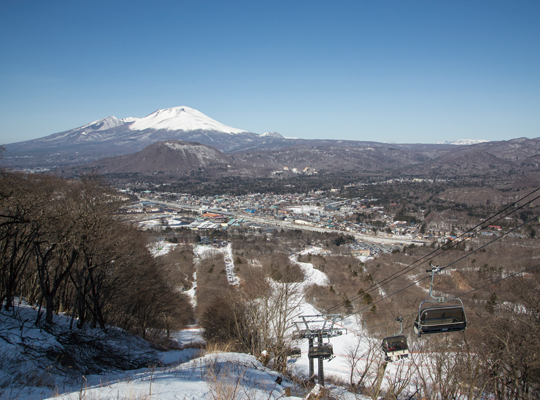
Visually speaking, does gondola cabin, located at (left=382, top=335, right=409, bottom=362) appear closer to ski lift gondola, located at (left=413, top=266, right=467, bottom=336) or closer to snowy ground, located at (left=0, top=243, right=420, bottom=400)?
ski lift gondola, located at (left=413, top=266, right=467, bottom=336)

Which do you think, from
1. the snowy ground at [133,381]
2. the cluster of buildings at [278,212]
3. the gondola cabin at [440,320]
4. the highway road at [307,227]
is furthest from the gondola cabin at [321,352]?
the highway road at [307,227]

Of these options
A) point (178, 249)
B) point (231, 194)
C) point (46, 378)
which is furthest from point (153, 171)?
point (46, 378)

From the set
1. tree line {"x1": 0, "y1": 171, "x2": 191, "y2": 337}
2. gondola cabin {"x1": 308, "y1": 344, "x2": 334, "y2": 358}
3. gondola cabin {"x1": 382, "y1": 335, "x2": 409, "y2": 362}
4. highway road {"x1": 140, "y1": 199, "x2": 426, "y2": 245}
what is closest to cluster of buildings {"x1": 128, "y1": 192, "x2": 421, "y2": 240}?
highway road {"x1": 140, "y1": 199, "x2": 426, "y2": 245}

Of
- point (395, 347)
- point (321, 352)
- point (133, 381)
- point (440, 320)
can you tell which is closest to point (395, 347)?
point (395, 347)

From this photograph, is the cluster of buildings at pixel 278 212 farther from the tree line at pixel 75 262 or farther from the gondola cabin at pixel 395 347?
the gondola cabin at pixel 395 347

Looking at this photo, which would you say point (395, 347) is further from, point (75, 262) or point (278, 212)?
point (278, 212)

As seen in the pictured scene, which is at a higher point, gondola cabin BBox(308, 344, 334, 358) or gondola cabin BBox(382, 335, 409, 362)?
gondola cabin BBox(382, 335, 409, 362)

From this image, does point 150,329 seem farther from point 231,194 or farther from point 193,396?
point 231,194
